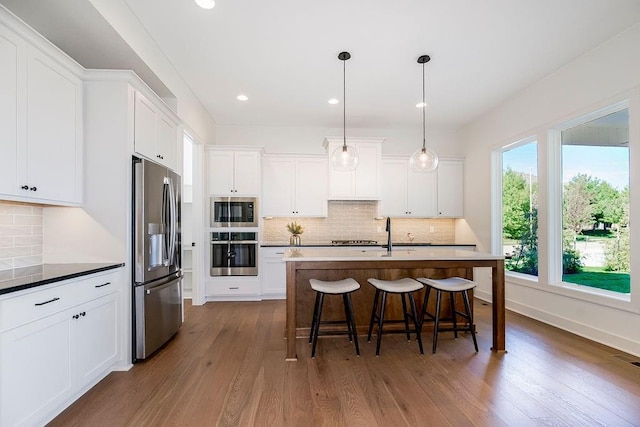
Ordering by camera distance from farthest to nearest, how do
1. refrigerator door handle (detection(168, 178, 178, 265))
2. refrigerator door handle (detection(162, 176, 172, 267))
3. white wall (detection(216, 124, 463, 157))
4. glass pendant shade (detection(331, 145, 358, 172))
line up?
1. white wall (detection(216, 124, 463, 157))
2. glass pendant shade (detection(331, 145, 358, 172))
3. refrigerator door handle (detection(168, 178, 178, 265))
4. refrigerator door handle (detection(162, 176, 172, 267))

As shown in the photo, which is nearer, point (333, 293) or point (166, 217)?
point (333, 293)

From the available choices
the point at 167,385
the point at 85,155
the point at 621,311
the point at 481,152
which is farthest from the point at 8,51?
the point at 481,152

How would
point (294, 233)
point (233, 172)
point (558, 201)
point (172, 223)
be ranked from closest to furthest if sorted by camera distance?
point (172, 223) < point (558, 201) < point (233, 172) < point (294, 233)

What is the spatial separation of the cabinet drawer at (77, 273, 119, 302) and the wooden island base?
1401 mm

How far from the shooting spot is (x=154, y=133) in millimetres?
3084

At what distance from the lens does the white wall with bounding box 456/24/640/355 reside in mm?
2922

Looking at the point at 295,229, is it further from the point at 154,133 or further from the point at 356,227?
the point at 154,133

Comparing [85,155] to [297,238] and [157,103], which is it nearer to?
[157,103]

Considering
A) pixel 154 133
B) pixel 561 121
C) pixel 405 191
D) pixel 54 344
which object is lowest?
pixel 54 344

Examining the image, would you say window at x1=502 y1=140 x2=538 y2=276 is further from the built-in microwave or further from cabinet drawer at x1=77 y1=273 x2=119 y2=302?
cabinet drawer at x1=77 y1=273 x2=119 y2=302

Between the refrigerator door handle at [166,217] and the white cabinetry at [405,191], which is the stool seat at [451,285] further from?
the white cabinetry at [405,191]

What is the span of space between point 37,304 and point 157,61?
7.95 ft

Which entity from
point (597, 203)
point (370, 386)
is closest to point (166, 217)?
point (370, 386)

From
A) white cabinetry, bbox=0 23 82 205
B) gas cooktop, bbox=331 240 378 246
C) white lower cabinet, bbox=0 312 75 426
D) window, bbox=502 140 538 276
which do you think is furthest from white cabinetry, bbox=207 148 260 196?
window, bbox=502 140 538 276
